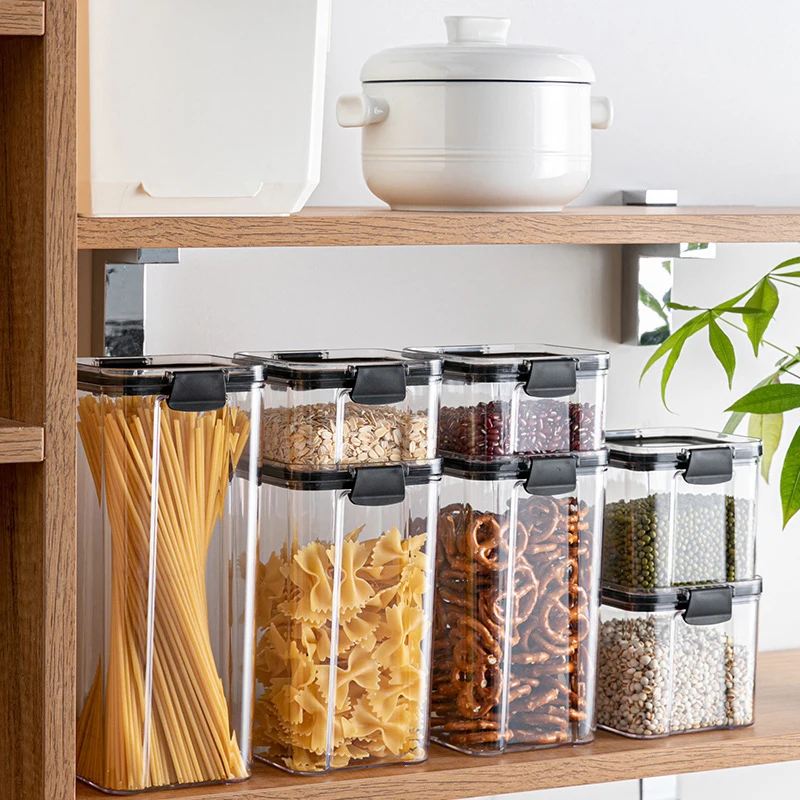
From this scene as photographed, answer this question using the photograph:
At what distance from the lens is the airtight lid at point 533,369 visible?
3.72ft

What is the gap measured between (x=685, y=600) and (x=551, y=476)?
191 mm

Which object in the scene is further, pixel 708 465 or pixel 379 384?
pixel 708 465

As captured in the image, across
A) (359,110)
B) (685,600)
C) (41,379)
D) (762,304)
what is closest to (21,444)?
(41,379)

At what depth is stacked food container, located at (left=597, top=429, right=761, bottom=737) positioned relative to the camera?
1224mm

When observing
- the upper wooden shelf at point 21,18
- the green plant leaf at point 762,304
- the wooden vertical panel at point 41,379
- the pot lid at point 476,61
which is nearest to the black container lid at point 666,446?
the green plant leaf at point 762,304

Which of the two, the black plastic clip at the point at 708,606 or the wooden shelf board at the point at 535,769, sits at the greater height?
the black plastic clip at the point at 708,606

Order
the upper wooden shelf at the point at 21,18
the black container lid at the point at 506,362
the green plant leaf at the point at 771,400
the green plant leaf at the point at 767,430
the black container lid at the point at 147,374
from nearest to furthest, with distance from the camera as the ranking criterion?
the upper wooden shelf at the point at 21,18
the black container lid at the point at 147,374
the black container lid at the point at 506,362
the green plant leaf at the point at 771,400
the green plant leaf at the point at 767,430

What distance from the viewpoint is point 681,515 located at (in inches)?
48.3

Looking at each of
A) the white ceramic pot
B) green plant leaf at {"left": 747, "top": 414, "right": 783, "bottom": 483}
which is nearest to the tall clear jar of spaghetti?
the white ceramic pot

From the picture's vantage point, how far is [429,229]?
1059 mm

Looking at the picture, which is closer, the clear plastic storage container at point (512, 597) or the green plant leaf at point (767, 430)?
the clear plastic storage container at point (512, 597)

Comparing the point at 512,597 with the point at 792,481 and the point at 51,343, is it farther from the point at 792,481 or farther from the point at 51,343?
the point at 51,343

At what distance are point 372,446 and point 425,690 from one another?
0.68ft

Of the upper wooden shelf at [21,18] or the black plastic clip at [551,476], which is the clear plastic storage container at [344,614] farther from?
the upper wooden shelf at [21,18]
